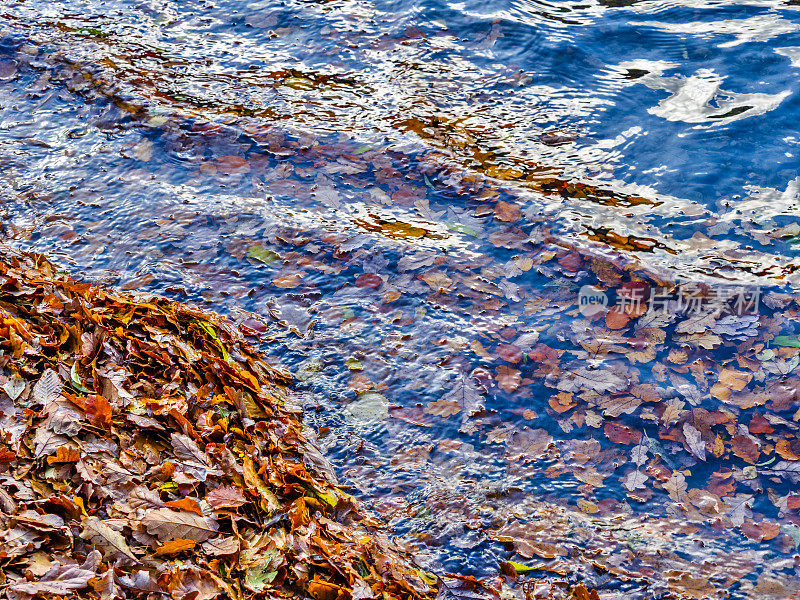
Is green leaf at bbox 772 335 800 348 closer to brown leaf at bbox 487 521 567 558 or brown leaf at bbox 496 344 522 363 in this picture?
brown leaf at bbox 496 344 522 363

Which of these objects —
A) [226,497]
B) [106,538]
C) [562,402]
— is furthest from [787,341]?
[106,538]

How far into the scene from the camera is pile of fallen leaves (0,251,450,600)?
198 cm

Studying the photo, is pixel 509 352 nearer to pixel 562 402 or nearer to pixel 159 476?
pixel 562 402

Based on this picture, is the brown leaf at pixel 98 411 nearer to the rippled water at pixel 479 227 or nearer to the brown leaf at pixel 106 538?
the brown leaf at pixel 106 538

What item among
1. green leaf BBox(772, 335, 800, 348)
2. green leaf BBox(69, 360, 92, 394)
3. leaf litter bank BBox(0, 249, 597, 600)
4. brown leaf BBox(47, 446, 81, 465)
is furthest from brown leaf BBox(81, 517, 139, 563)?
green leaf BBox(772, 335, 800, 348)

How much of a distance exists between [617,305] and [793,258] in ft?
4.36

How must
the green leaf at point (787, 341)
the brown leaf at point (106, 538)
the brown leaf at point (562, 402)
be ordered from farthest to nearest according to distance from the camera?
the green leaf at point (787, 341) → the brown leaf at point (562, 402) → the brown leaf at point (106, 538)

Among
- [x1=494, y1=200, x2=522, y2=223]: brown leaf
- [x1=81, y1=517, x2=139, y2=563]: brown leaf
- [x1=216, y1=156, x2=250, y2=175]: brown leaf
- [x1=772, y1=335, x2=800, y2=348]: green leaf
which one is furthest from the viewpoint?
[x1=216, y1=156, x2=250, y2=175]: brown leaf

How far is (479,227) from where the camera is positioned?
159 inches

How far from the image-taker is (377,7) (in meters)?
6.32

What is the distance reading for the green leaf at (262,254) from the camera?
3.86 metres

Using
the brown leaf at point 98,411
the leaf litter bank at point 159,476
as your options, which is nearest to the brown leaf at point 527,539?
the leaf litter bank at point 159,476

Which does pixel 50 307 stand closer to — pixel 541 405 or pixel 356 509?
pixel 356 509

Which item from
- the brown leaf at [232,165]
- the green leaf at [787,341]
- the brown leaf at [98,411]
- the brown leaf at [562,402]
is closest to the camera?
the brown leaf at [98,411]
